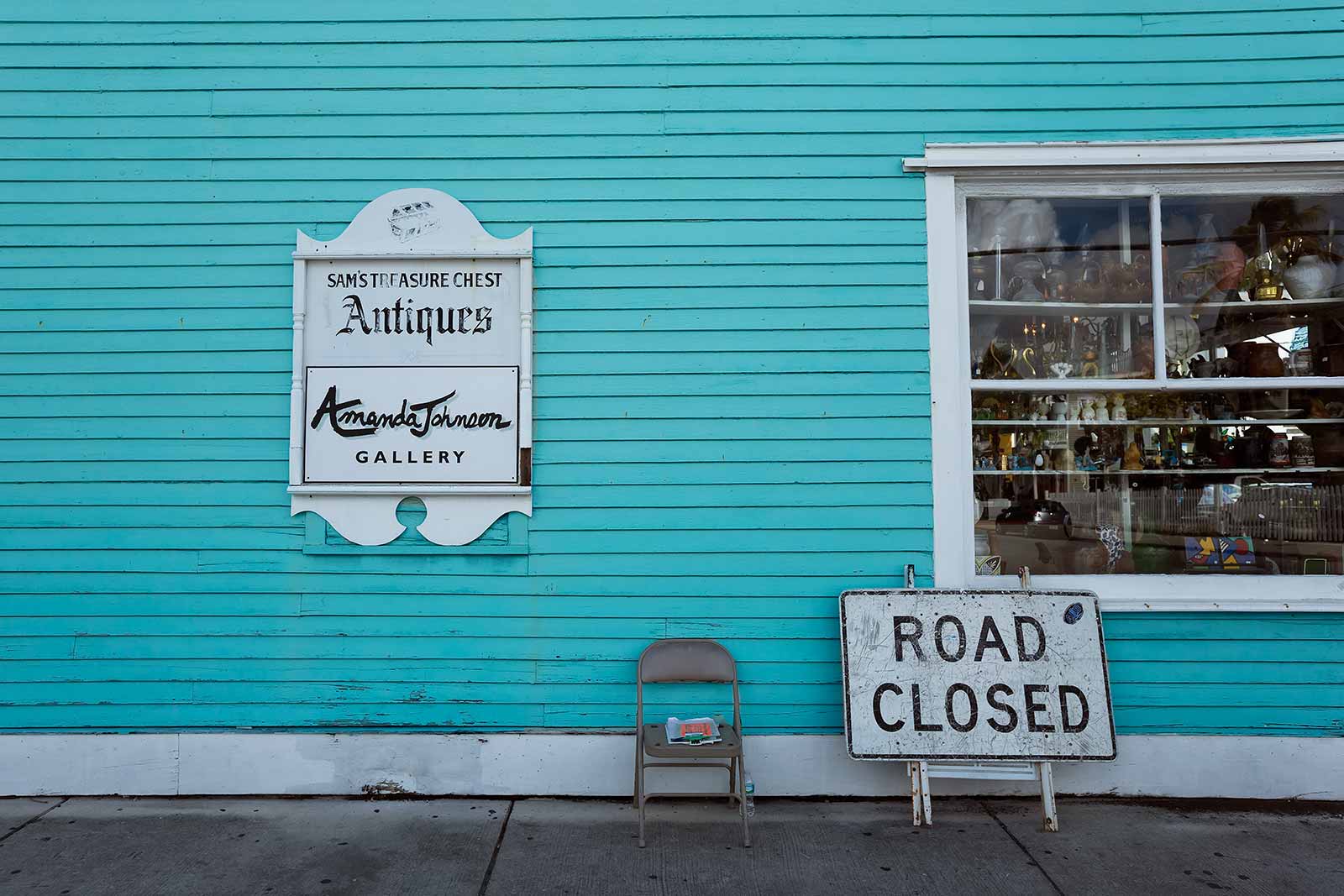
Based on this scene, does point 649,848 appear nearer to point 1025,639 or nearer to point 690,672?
point 690,672

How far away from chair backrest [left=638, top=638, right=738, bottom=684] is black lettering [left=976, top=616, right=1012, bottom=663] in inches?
43.3

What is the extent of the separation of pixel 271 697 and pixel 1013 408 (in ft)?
12.5

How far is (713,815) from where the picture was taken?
3.66 m

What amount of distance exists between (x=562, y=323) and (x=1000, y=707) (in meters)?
2.65

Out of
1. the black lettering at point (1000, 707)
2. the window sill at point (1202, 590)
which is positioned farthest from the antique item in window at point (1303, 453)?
the black lettering at point (1000, 707)

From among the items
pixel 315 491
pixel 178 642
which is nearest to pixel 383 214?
pixel 315 491

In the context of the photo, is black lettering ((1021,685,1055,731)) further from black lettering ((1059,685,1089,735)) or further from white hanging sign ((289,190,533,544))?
white hanging sign ((289,190,533,544))

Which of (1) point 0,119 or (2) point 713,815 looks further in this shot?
(1) point 0,119

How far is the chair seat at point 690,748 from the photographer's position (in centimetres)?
329

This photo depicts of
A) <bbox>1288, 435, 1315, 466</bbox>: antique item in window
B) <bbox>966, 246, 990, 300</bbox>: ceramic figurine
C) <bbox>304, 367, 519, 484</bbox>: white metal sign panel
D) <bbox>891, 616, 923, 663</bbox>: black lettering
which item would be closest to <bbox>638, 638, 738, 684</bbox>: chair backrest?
<bbox>891, 616, 923, 663</bbox>: black lettering

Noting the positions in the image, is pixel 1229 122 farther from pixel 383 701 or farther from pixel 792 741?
pixel 383 701

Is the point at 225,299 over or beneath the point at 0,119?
beneath

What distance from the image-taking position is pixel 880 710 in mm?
3639

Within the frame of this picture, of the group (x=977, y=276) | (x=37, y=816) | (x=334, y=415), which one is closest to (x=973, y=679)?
(x=977, y=276)
